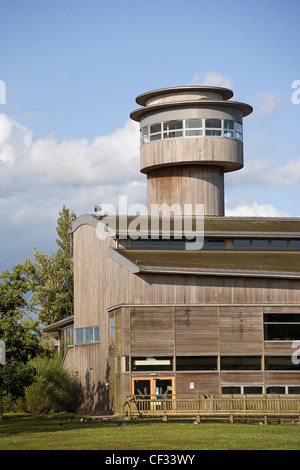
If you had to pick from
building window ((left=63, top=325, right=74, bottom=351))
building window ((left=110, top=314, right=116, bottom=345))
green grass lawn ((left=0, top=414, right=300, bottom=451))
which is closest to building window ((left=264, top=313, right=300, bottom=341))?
building window ((left=110, top=314, right=116, bottom=345))

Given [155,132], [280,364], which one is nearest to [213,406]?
[280,364]

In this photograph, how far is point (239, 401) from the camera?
44.7m

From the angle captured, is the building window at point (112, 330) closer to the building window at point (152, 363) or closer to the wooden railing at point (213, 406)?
the building window at point (152, 363)

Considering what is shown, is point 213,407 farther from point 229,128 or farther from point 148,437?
point 229,128

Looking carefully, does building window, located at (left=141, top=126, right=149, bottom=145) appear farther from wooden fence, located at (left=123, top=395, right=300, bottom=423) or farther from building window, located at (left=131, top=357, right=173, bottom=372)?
wooden fence, located at (left=123, top=395, right=300, bottom=423)

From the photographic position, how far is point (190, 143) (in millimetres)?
60594

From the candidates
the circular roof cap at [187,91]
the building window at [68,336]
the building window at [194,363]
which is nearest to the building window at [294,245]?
the building window at [194,363]

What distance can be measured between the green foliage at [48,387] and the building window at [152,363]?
24.8 ft

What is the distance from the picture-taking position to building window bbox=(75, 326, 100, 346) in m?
53.9

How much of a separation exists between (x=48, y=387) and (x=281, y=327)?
1440cm

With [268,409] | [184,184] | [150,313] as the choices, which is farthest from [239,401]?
[184,184]

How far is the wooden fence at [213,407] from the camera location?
1644 inches

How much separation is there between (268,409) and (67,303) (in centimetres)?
3702
